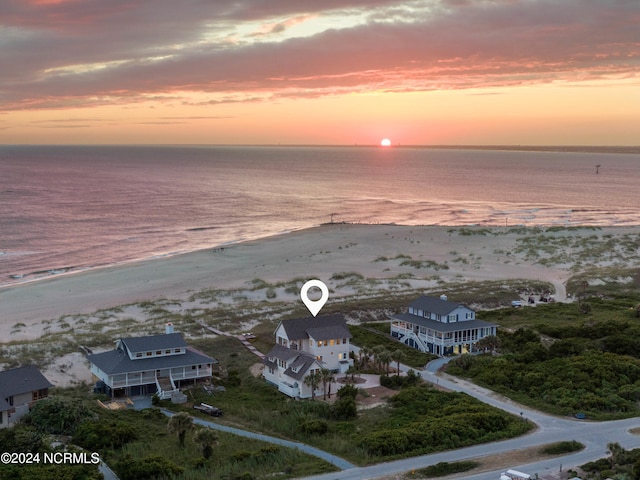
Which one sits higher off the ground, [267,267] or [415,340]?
[267,267]

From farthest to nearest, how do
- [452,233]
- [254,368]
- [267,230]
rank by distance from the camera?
[267,230], [452,233], [254,368]

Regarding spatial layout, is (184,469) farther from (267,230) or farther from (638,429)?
(267,230)

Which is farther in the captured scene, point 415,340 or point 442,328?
point 415,340

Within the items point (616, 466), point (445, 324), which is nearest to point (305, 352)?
point (445, 324)

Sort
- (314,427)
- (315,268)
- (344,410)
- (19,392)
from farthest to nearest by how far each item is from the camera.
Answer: (315,268) → (344,410) → (19,392) → (314,427)

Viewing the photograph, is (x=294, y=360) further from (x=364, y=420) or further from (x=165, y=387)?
(x=165, y=387)

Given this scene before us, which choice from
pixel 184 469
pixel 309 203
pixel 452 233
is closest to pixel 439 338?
pixel 184 469

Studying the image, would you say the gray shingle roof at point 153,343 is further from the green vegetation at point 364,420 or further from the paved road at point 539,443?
the paved road at point 539,443

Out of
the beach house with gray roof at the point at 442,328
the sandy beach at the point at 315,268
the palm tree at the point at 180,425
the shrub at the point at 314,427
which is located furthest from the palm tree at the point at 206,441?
the sandy beach at the point at 315,268
